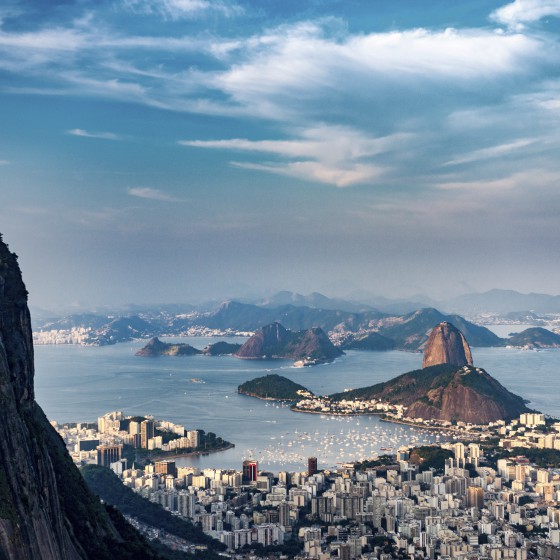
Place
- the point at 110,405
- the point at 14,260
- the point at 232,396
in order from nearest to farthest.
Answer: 1. the point at 14,260
2. the point at 110,405
3. the point at 232,396

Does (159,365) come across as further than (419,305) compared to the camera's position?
No

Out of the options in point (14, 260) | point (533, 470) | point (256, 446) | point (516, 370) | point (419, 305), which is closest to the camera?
point (14, 260)

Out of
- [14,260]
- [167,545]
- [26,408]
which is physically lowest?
[167,545]

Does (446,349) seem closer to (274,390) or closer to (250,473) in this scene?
(274,390)

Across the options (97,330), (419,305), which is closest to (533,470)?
(97,330)

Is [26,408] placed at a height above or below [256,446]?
above

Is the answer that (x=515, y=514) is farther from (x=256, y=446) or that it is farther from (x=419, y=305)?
(x=419, y=305)

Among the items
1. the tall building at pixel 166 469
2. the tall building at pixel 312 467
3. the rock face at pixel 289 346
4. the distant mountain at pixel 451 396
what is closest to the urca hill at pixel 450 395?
the distant mountain at pixel 451 396

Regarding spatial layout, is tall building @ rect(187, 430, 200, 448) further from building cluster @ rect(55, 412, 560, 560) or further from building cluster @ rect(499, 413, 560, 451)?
building cluster @ rect(499, 413, 560, 451)
